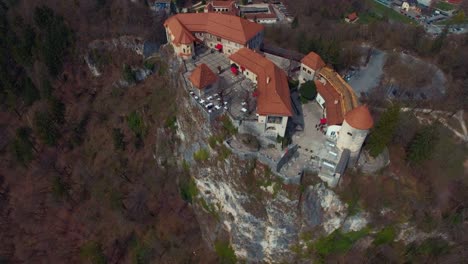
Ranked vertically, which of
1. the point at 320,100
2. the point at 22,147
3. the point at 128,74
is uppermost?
the point at 320,100

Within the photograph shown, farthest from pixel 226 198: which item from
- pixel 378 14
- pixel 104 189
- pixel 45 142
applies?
pixel 378 14

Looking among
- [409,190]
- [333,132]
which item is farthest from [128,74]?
[409,190]

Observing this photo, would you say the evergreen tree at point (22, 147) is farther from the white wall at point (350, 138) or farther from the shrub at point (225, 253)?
the white wall at point (350, 138)

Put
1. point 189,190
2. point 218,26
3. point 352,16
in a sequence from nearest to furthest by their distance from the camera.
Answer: point 189,190 → point 218,26 → point 352,16

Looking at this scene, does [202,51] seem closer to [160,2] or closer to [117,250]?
[160,2]

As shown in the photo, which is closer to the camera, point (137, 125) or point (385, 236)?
point (385, 236)

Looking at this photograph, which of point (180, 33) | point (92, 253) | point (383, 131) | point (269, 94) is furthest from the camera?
point (180, 33)

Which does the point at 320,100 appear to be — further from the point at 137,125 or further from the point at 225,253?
the point at 137,125

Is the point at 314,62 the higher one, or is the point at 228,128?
the point at 314,62
